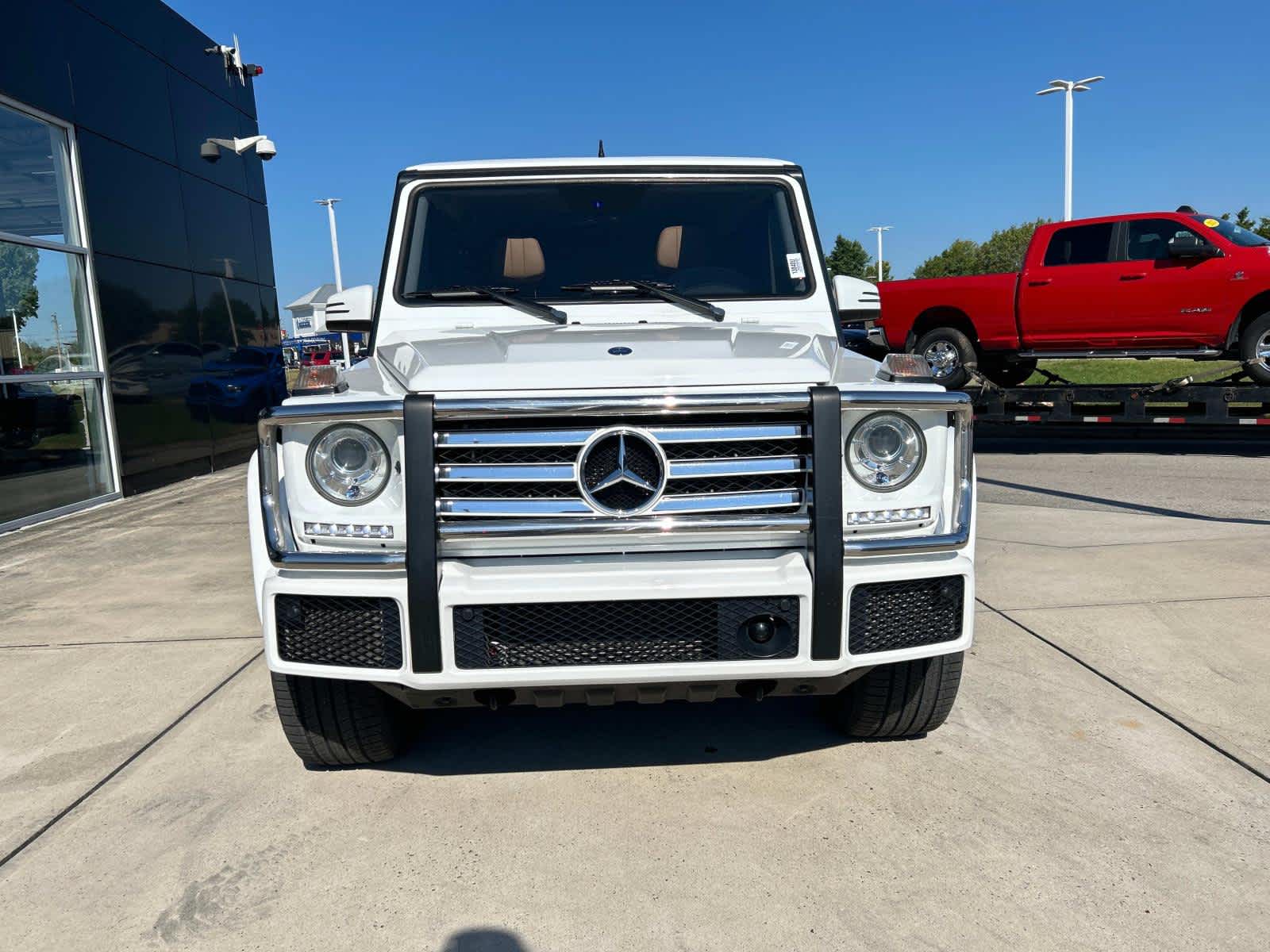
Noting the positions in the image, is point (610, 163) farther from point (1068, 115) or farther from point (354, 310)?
point (1068, 115)

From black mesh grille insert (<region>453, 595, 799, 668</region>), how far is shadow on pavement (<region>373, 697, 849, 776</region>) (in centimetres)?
83

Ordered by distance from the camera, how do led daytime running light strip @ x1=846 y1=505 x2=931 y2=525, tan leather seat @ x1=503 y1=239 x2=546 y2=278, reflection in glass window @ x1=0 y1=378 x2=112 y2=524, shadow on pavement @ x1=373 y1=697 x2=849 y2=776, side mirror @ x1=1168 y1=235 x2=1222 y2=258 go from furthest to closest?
side mirror @ x1=1168 y1=235 x2=1222 y2=258, reflection in glass window @ x1=0 y1=378 x2=112 y2=524, tan leather seat @ x1=503 y1=239 x2=546 y2=278, shadow on pavement @ x1=373 y1=697 x2=849 y2=776, led daytime running light strip @ x1=846 y1=505 x2=931 y2=525

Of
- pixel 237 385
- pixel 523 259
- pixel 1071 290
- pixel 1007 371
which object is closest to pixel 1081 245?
pixel 1071 290

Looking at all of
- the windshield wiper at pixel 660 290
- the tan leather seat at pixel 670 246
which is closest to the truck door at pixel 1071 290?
the tan leather seat at pixel 670 246

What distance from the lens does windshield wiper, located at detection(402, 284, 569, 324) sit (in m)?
3.35

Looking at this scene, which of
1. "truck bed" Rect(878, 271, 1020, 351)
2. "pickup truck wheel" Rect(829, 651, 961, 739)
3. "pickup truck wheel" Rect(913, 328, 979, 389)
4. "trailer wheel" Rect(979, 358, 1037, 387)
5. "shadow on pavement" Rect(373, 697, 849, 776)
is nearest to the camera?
"pickup truck wheel" Rect(829, 651, 961, 739)

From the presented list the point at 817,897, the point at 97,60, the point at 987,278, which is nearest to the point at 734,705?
the point at 817,897

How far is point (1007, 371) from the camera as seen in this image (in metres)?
12.2

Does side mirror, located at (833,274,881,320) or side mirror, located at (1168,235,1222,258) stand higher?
side mirror, located at (1168,235,1222,258)

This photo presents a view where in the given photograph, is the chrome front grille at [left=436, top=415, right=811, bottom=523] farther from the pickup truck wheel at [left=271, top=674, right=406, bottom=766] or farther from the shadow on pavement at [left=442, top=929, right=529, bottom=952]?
the shadow on pavement at [left=442, top=929, right=529, bottom=952]

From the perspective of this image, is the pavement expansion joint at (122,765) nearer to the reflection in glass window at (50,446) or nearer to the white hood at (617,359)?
the white hood at (617,359)

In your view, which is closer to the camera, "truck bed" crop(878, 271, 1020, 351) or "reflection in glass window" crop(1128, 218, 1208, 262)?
"reflection in glass window" crop(1128, 218, 1208, 262)

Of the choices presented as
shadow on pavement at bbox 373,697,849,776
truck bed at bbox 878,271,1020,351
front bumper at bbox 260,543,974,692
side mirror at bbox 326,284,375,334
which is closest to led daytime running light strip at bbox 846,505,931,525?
front bumper at bbox 260,543,974,692

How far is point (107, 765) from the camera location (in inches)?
128
